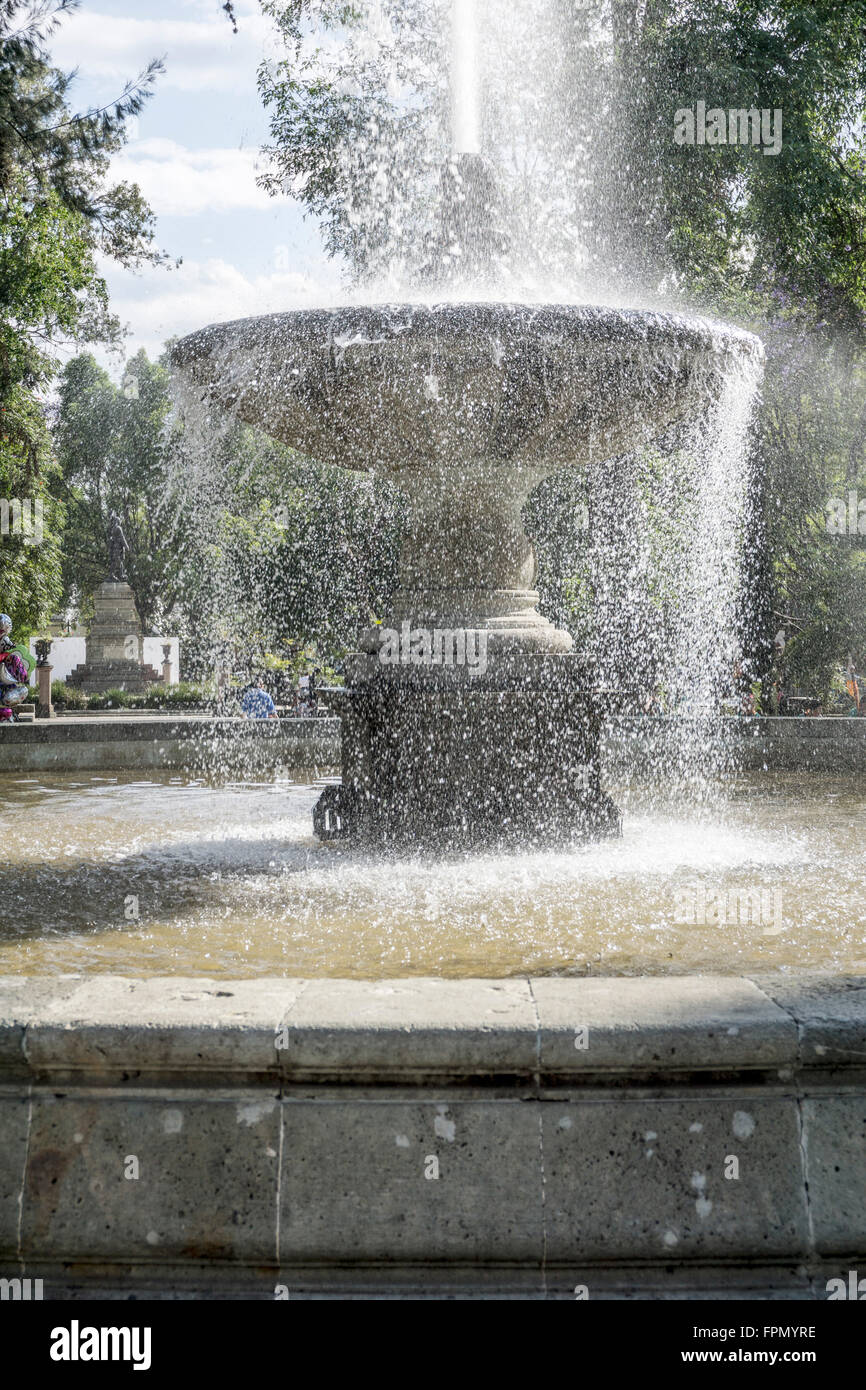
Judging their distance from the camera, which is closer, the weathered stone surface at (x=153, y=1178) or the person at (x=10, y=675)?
the weathered stone surface at (x=153, y=1178)

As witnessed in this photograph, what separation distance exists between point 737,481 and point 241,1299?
18189 mm

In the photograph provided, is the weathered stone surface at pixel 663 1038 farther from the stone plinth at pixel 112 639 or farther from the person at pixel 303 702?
the stone plinth at pixel 112 639

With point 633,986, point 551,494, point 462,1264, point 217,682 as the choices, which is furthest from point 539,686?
point 217,682

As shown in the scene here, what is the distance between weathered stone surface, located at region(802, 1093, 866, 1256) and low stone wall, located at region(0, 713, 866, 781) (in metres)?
7.70

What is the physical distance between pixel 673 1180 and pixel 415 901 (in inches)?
96.0

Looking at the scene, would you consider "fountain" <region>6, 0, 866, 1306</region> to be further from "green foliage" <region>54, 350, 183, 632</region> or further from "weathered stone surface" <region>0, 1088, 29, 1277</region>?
"green foliage" <region>54, 350, 183, 632</region>

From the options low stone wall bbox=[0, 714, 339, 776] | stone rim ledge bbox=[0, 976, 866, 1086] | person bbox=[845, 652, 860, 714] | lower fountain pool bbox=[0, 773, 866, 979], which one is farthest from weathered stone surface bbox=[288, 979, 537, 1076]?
person bbox=[845, 652, 860, 714]

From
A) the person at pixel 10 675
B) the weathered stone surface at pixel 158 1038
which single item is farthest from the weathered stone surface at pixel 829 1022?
the person at pixel 10 675

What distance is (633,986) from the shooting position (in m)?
2.33

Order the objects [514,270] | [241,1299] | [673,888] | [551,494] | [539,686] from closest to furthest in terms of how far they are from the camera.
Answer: [241,1299] < [673,888] < [539,686] < [514,270] < [551,494]

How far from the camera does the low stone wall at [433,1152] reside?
81.5 inches

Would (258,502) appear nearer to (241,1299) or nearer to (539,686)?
(539,686)

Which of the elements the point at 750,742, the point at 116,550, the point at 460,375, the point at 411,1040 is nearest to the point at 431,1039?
the point at 411,1040

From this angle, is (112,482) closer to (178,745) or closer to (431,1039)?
(178,745)
